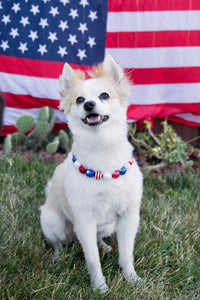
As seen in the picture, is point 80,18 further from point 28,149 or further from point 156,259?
point 156,259

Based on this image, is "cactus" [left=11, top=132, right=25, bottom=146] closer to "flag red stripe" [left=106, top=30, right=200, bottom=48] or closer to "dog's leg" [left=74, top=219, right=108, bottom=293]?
"flag red stripe" [left=106, top=30, right=200, bottom=48]

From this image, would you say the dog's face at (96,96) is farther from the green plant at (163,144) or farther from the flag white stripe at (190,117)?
the flag white stripe at (190,117)

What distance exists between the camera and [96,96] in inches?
75.8

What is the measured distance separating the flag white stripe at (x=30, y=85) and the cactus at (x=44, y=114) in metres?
0.15

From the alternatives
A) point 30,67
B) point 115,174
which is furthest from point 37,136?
point 115,174

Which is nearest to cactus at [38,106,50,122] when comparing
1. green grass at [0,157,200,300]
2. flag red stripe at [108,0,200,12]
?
green grass at [0,157,200,300]

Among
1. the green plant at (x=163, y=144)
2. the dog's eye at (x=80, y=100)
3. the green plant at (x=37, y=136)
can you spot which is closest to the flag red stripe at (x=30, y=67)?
the green plant at (x=37, y=136)

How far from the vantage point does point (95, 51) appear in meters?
3.57

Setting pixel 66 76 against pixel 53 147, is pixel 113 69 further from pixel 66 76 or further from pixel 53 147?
pixel 53 147

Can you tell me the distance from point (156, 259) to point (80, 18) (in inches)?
101

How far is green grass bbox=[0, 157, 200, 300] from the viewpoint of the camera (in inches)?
73.0

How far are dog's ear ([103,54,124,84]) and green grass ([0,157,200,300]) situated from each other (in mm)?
1133

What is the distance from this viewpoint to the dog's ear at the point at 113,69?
2031mm

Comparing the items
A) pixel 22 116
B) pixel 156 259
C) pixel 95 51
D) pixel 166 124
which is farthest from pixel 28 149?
pixel 156 259
